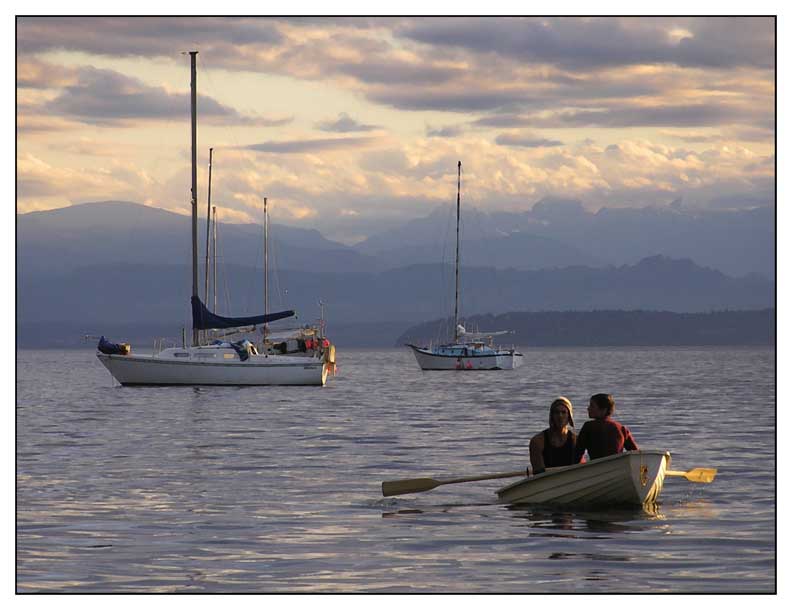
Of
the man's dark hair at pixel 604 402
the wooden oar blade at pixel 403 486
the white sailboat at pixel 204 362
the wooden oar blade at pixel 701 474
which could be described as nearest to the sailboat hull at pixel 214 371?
the white sailboat at pixel 204 362

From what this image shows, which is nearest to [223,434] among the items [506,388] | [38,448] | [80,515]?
[38,448]

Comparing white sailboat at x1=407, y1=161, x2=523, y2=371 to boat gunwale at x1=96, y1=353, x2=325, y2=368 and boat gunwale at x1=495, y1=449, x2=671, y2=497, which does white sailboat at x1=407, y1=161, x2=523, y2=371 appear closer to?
boat gunwale at x1=96, y1=353, x2=325, y2=368

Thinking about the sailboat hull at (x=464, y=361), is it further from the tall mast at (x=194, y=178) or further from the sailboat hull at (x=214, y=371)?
the tall mast at (x=194, y=178)

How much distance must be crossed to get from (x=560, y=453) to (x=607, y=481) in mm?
930

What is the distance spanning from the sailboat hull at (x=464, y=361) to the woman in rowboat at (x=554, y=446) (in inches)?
4096

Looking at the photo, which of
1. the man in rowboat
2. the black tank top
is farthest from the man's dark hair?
the black tank top

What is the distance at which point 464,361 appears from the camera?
130000mm

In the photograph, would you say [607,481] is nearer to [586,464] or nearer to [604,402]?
[586,464]

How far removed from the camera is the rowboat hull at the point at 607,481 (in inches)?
986

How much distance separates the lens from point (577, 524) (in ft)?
80.4

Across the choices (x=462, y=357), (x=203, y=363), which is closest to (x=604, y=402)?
(x=203, y=363)

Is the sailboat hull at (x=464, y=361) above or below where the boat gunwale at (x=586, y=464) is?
below

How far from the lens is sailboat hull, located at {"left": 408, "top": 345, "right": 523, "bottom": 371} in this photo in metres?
130
